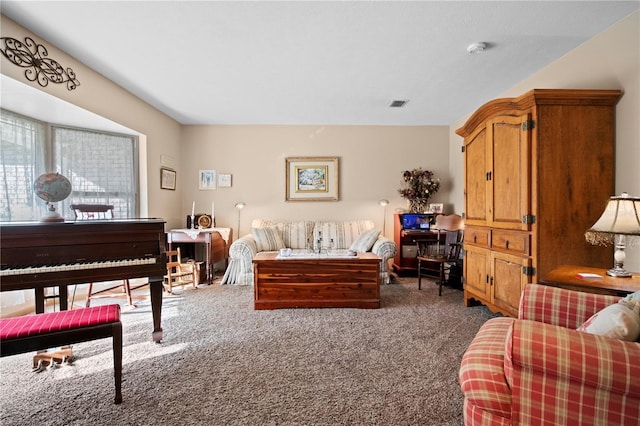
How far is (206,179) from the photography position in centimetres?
496

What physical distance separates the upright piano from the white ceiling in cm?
156

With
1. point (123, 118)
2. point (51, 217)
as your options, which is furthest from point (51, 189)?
point (123, 118)

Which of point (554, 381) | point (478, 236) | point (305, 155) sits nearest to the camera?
point (554, 381)

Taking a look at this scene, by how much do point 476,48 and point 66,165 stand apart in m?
4.67

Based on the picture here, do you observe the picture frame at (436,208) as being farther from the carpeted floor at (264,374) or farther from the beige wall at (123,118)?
the beige wall at (123,118)

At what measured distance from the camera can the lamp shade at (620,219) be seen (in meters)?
1.65

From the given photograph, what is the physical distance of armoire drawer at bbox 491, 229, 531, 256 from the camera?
2330 millimetres

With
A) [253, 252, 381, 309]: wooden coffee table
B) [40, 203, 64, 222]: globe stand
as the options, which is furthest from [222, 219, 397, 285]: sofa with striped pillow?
[40, 203, 64, 222]: globe stand

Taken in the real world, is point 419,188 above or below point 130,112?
below

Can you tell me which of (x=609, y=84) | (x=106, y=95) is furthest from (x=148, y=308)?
(x=609, y=84)

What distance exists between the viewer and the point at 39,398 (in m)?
1.67

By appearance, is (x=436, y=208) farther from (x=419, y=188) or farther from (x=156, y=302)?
(x=156, y=302)

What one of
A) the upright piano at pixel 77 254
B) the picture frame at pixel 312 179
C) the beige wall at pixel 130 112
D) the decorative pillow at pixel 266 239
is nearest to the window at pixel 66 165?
the beige wall at pixel 130 112

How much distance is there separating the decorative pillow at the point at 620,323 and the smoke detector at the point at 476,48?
2.25m
